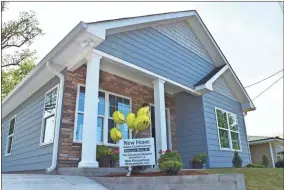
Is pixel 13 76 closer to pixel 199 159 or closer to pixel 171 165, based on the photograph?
pixel 199 159

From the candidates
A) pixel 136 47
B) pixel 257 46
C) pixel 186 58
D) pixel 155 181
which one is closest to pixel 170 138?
pixel 186 58

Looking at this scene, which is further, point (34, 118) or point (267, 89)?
point (267, 89)

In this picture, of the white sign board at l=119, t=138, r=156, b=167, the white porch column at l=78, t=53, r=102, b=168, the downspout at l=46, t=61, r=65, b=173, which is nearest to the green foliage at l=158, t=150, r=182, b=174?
the white sign board at l=119, t=138, r=156, b=167

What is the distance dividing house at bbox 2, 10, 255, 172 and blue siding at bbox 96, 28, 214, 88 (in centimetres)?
3

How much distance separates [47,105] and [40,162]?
1.58 meters

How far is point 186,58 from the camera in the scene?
8.58 metres

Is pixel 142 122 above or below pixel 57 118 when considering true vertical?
below

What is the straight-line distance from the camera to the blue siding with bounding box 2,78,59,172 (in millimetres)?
6477

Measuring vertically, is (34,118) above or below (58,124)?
above

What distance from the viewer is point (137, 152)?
442 cm

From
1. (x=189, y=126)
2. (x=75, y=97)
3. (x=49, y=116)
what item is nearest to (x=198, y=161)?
(x=189, y=126)

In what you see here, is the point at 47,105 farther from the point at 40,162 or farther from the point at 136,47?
the point at 136,47

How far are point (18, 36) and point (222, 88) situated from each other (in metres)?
14.3

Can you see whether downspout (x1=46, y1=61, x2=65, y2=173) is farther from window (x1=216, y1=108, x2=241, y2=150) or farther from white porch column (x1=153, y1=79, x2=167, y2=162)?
window (x1=216, y1=108, x2=241, y2=150)
